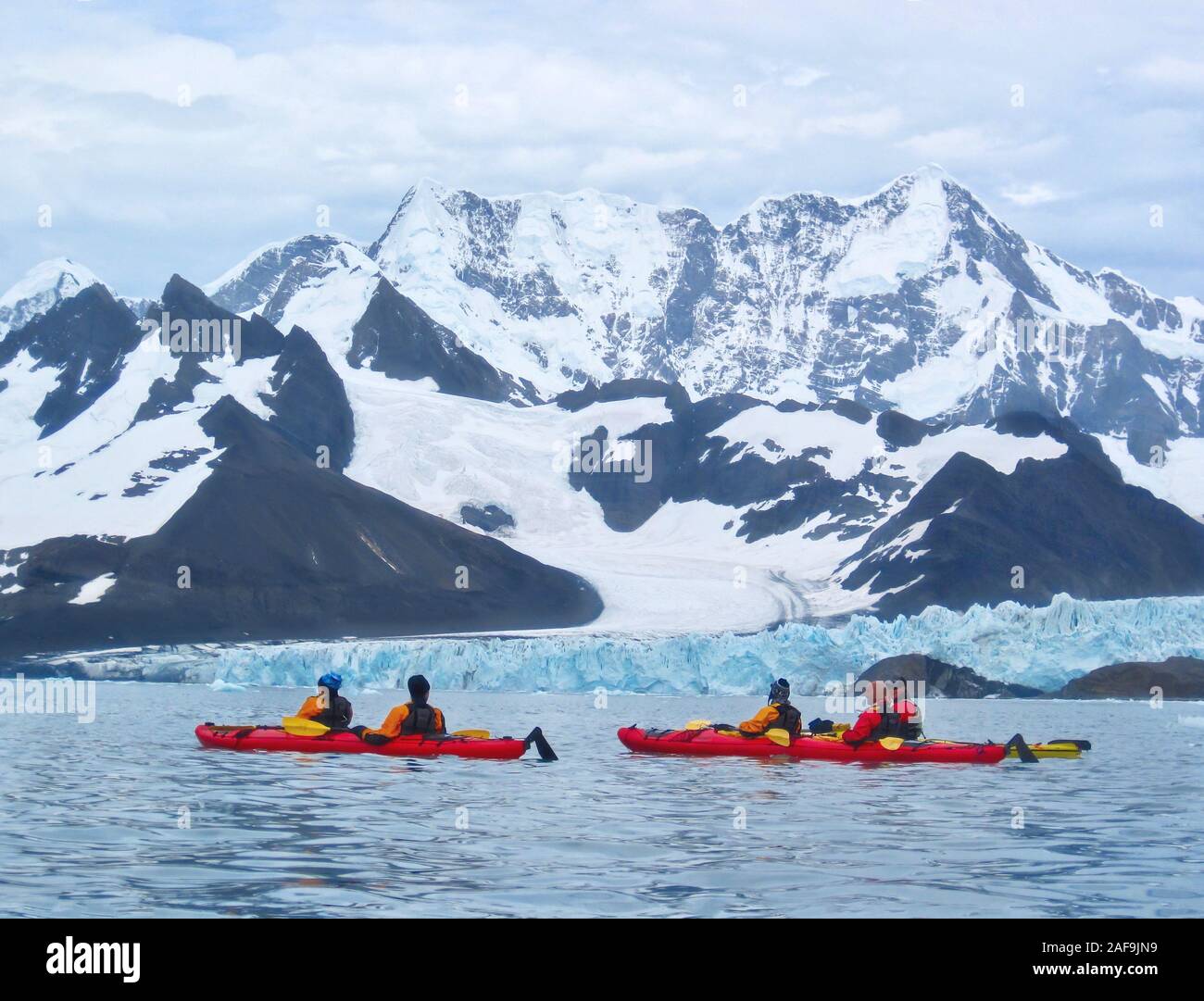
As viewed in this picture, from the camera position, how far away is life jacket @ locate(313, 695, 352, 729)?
45406 mm

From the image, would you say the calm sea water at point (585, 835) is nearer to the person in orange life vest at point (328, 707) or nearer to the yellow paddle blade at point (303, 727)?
the yellow paddle blade at point (303, 727)

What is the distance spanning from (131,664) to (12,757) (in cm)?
11883

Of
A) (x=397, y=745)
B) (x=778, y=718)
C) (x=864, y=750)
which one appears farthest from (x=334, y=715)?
(x=864, y=750)

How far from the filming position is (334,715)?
45594mm

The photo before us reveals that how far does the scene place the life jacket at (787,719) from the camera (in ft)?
152

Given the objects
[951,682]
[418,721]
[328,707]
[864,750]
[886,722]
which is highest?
[328,707]

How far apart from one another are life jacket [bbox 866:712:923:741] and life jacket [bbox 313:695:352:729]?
49.2 feet

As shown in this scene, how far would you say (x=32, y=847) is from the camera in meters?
25.7

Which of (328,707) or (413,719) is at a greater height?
(328,707)

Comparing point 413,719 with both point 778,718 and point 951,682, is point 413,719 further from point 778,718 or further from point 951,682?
point 951,682

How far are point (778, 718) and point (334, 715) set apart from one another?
1247cm

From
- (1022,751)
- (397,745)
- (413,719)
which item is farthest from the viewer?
(1022,751)
